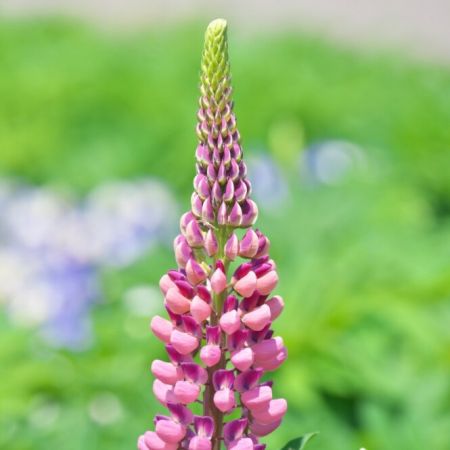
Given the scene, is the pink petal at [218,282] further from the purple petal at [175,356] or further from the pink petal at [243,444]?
the pink petal at [243,444]

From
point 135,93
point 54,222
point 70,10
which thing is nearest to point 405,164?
point 54,222

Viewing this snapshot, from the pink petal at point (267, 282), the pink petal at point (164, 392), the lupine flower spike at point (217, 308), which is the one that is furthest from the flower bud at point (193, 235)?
the pink petal at point (164, 392)

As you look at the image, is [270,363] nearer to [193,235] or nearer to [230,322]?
[230,322]

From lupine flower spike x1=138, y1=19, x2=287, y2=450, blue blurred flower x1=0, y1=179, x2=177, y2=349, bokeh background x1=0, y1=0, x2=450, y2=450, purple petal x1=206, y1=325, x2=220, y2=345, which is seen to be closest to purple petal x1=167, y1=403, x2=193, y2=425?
A: lupine flower spike x1=138, y1=19, x2=287, y2=450

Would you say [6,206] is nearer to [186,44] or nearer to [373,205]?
[373,205]

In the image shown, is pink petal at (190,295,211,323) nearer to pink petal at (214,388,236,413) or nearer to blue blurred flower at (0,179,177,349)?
pink petal at (214,388,236,413)

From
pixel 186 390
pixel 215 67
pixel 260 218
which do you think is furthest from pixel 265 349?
pixel 260 218
